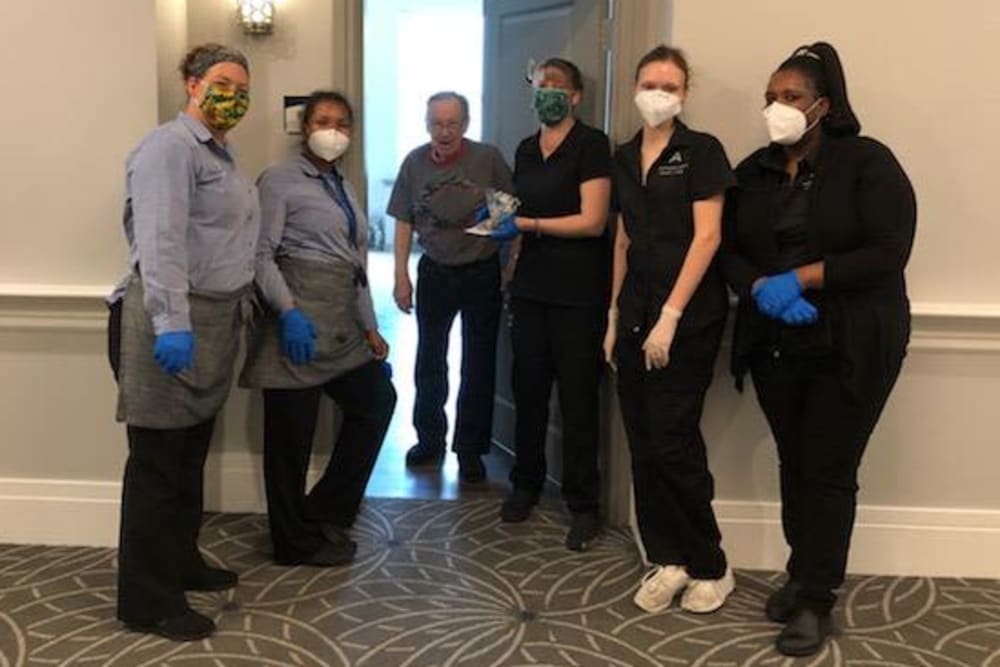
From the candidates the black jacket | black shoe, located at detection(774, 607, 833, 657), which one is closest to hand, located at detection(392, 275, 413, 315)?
the black jacket

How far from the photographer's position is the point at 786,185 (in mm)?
2562

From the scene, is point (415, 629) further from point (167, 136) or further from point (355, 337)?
point (167, 136)

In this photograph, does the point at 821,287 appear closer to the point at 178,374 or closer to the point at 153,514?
the point at 178,374

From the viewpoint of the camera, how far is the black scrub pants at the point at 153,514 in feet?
8.11

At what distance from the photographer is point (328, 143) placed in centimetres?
289

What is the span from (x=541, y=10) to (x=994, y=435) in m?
2.20

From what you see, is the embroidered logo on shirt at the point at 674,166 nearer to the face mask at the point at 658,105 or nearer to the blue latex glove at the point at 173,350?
the face mask at the point at 658,105

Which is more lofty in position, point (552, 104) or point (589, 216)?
point (552, 104)

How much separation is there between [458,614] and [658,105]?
150 cm

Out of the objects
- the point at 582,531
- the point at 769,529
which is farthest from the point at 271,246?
the point at 769,529

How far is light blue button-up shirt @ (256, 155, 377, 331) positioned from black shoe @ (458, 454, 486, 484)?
1224 millimetres

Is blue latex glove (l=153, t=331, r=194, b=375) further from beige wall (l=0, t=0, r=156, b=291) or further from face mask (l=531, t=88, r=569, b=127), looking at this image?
face mask (l=531, t=88, r=569, b=127)

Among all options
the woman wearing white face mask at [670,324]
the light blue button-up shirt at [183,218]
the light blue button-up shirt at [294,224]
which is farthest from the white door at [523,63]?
the light blue button-up shirt at [183,218]

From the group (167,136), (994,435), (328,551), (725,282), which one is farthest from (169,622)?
(994,435)
